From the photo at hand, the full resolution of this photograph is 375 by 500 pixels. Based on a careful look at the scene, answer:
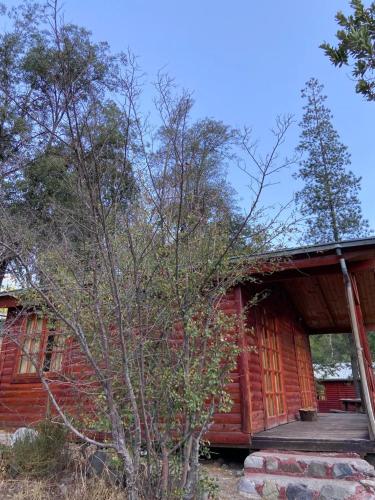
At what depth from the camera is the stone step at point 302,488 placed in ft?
12.4

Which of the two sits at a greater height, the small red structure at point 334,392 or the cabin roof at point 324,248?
the cabin roof at point 324,248

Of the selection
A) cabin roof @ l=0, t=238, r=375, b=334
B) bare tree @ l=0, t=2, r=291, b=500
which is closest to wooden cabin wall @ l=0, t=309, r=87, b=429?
cabin roof @ l=0, t=238, r=375, b=334

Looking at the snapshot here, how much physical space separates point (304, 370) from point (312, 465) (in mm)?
6831

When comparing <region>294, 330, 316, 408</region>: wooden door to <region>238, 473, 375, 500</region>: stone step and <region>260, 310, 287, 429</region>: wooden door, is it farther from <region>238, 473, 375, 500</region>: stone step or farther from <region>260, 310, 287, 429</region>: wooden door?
<region>238, 473, 375, 500</region>: stone step

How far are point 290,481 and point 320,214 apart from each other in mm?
15878

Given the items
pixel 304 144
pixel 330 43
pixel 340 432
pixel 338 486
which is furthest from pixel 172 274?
pixel 304 144

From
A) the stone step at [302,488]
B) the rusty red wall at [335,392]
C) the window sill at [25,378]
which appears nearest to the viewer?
the stone step at [302,488]

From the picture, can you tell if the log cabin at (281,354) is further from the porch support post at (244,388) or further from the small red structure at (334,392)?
the small red structure at (334,392)

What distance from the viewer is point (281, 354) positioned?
8031mm

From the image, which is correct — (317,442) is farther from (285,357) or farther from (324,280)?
(285,357)

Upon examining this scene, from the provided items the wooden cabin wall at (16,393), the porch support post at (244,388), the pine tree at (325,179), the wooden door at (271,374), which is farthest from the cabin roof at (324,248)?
the pine tree at (325,179)

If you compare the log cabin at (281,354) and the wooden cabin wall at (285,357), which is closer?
the log cabin at (281,354)

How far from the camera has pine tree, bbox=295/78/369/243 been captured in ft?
59.3

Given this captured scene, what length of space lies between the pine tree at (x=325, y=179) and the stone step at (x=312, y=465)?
46.4 feet
